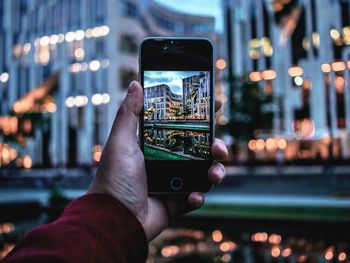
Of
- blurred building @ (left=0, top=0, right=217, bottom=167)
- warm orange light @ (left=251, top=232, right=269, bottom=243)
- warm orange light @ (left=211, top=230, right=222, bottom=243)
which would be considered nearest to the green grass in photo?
warm orange light @ (left=251, top=232, right=269, bottom=243)

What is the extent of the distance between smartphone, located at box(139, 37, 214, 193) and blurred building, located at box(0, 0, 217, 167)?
4212cm

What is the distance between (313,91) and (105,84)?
21.5 meters

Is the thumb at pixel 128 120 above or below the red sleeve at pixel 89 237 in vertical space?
above

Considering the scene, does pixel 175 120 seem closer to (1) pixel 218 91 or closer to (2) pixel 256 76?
(1) pixel 218 91

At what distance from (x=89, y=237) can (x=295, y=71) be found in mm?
44578

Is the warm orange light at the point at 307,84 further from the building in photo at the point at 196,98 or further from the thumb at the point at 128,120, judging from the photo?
the thumb at the point at 128,120

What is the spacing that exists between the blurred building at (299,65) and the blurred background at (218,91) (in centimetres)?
11

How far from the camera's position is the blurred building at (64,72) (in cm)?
4631

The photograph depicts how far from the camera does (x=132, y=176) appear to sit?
1.89 metres

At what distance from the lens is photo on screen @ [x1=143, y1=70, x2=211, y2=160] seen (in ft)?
7.80

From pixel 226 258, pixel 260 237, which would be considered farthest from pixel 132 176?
pixel 260 237

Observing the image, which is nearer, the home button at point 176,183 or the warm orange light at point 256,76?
the home button at point 176,183

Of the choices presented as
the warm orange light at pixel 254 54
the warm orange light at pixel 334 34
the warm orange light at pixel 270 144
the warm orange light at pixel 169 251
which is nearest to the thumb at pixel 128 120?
the warm orange light at pixel 169 251

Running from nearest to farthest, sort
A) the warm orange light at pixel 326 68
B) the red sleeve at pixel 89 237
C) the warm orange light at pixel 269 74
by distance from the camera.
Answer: the red sleeve at pixel 89 237 < the warm orange light at pixel 326 68 < the warm orange light at pixel 269 74
